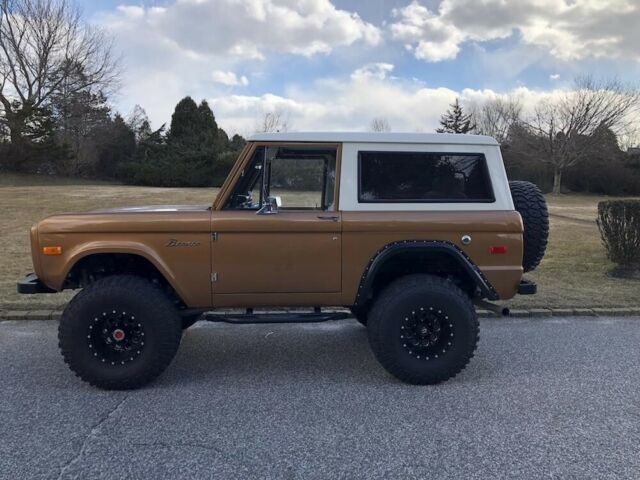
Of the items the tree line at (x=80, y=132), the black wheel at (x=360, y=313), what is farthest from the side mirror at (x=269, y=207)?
the tree line at (x=80, y=132)

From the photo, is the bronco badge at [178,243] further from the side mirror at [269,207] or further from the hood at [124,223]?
the side mirror at [269,207]

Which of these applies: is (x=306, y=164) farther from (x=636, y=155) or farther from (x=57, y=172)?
(x=636, y=155)

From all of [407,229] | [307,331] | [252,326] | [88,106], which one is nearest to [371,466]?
[407,229]

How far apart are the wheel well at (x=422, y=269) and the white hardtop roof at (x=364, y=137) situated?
92 cm

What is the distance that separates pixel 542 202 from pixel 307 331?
2.67 meters

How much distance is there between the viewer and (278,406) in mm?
3441

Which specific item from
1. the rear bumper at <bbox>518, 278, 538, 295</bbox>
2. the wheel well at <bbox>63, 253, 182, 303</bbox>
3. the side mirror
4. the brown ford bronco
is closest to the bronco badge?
the brown ford bronco

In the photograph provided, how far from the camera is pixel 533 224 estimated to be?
4.12m

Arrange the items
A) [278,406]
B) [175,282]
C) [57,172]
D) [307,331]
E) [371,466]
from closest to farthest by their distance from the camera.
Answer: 1. [371,466]
2. [278,406]
3. [175,282]
4. [307,331]
5. [57,172]

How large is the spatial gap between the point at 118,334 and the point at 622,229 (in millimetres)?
7568

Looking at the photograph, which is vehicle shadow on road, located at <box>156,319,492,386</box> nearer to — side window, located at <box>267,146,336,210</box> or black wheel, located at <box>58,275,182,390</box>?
black wheel, located at <box>58,275,182,390</box>

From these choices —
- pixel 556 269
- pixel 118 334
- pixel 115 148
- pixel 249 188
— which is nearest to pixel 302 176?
pixel 249 188

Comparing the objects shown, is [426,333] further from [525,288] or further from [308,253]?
[308,253]

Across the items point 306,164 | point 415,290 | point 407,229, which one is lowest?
point 415,290
